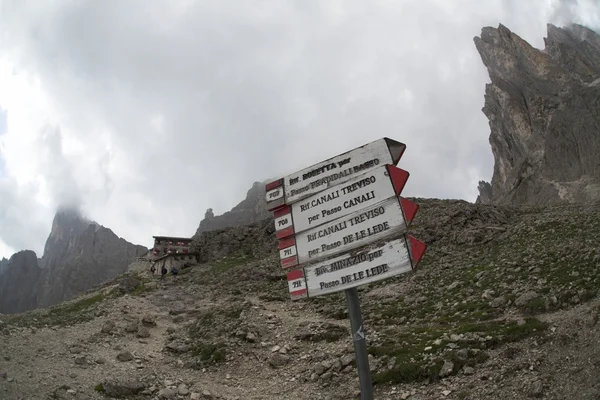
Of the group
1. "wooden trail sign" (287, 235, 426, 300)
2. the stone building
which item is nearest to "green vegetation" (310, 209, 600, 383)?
"wooden trail sign" (287, 235, 426, 300)

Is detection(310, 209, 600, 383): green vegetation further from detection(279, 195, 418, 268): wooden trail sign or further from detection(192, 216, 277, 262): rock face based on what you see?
detection(192, 216, 277, 262): rock face

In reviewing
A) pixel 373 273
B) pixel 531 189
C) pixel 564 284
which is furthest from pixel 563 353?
pixel 531 189

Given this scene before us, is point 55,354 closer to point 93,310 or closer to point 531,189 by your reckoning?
point 93,310

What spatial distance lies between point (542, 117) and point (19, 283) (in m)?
216

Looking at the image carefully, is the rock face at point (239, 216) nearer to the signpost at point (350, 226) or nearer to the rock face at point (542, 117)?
the rock face at point (542, 117)

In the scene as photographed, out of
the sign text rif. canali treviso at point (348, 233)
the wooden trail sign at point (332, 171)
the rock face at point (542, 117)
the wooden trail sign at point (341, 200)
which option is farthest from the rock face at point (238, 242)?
the rock face at point (542, 117)

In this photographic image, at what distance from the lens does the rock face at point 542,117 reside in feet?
369

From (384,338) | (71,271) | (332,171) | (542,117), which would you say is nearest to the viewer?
(332,171)

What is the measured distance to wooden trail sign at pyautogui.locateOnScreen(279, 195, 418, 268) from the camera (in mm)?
6727

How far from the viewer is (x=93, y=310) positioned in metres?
34.3

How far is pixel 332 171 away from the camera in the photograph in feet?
25.7

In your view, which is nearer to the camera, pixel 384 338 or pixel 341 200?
pixel 341 200

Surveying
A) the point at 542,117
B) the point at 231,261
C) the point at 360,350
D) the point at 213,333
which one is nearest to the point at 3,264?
the point at 231,261

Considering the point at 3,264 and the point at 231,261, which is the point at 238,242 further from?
the point at 3,264
